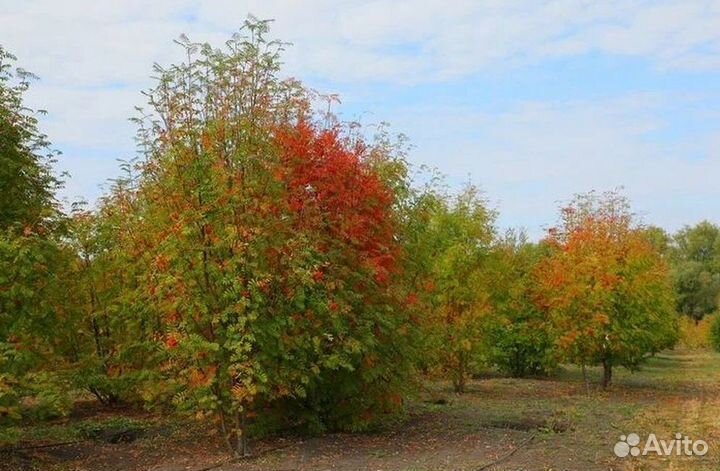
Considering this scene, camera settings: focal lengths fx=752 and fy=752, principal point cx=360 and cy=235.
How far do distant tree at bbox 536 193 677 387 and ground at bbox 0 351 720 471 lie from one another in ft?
7.52

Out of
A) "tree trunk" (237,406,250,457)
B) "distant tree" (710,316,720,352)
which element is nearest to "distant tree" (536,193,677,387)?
"tree trunk" (237,406,250,457)

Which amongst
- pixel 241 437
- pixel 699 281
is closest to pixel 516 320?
pixel 241 437

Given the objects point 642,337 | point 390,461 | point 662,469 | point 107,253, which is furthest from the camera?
point 642,337

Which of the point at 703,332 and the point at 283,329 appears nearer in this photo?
the point at 283,329

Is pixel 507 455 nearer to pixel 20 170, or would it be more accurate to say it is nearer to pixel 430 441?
pixel 430 441

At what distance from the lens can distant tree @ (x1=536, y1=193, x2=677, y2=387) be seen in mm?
20172

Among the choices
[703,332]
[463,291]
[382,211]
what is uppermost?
[382,211]

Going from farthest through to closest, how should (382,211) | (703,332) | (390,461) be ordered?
(703,332) → (382,211) → (390,461)

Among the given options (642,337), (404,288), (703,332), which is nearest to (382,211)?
(404,288)

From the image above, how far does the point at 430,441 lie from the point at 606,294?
9.85m

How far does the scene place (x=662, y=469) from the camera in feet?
29.8

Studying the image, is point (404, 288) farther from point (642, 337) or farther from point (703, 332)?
point (703, 332)

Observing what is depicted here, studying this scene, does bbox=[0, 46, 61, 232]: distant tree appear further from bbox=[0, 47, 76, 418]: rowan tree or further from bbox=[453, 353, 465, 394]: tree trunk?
bbox=[453, 353, 465, 394]: tree trunk

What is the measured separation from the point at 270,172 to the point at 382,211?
7.32 ft
